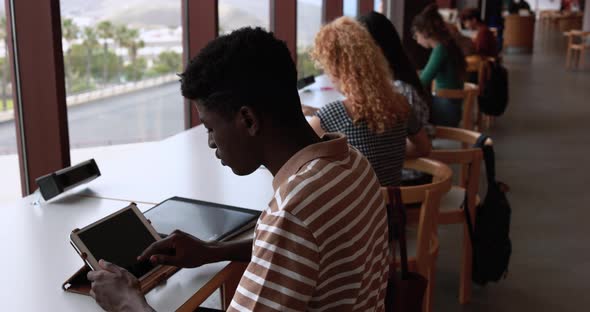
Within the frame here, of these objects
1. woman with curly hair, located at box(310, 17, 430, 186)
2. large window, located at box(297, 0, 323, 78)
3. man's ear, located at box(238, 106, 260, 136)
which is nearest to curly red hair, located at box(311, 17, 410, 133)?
woman with curly hair, located at box(310, 17, 430, 186)

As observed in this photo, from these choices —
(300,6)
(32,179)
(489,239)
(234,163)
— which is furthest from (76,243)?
(300,6)

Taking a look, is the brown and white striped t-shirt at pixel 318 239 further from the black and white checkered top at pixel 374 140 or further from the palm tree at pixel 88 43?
the palm tree at pixel 88 43

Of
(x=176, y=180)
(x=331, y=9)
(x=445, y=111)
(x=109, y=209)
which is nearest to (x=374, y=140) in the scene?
(x=176, y=180)

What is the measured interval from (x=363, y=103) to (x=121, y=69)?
4.38 feet

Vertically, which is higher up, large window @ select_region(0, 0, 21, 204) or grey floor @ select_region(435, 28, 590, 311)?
large window @ select_region(0, 0, 21, 204)

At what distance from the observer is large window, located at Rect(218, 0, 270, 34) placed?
148 inches

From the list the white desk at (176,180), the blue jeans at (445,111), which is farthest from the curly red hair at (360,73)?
the blue jeans at (445,111)

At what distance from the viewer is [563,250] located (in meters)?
3.34

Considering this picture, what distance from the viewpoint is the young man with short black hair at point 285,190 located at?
975 mm

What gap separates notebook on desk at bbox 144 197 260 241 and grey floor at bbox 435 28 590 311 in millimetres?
1397

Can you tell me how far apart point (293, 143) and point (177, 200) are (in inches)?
29.6

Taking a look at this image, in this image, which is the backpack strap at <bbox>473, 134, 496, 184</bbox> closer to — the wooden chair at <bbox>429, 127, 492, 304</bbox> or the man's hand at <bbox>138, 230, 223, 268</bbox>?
the wooden chair at <bbox>429, 127, 492, 304</bbox>

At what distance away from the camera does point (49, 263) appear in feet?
4.70

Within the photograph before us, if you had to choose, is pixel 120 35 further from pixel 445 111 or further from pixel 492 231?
pixel 445 111
